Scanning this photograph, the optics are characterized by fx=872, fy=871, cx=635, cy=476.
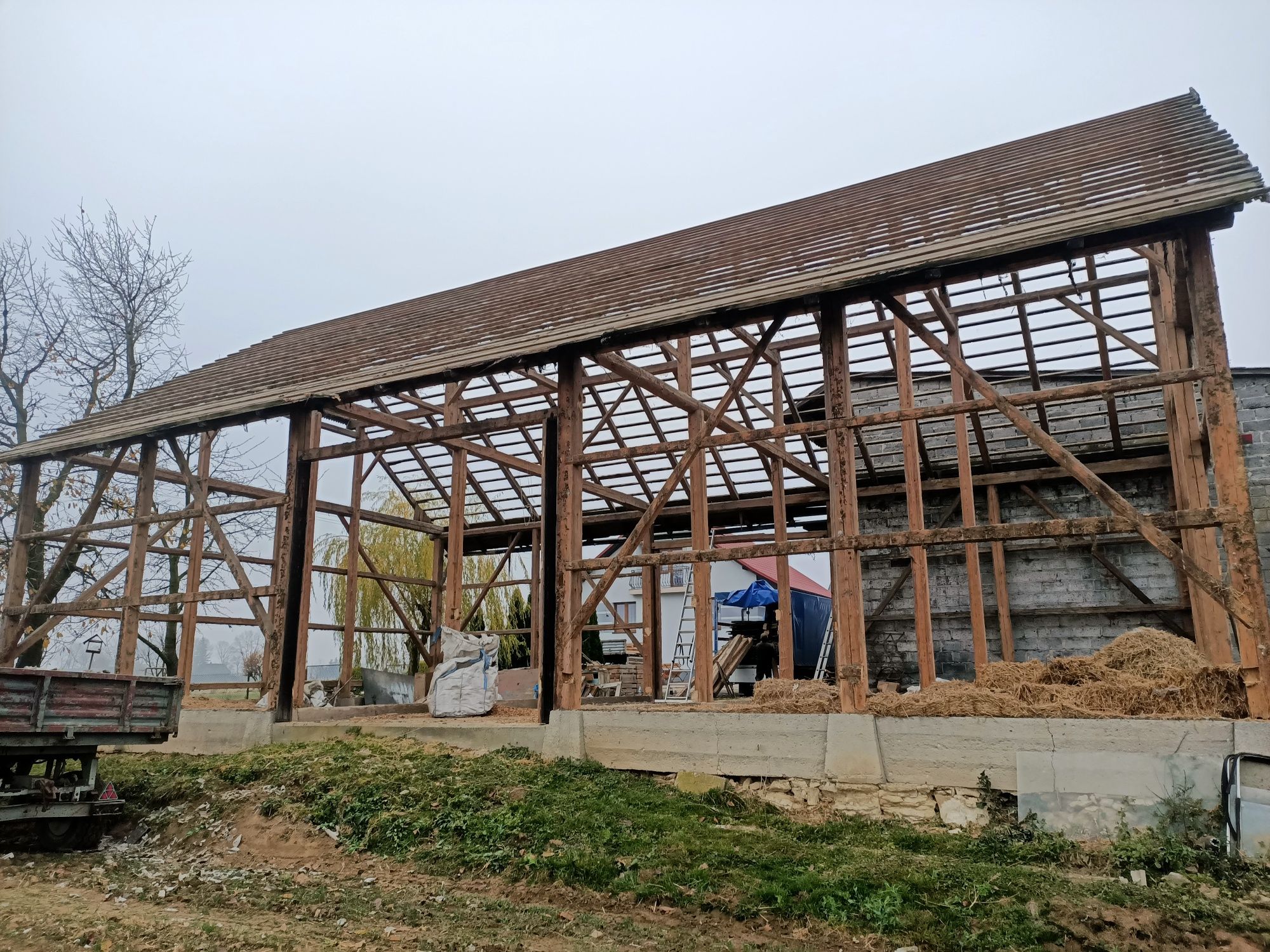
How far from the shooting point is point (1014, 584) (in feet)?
49.7

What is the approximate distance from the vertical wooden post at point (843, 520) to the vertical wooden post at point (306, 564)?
7355 millimetres

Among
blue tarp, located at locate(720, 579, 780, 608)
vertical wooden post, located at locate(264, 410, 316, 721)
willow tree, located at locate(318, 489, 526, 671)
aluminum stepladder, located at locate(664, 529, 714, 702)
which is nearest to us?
vertical wooden post, located at locate(264, 410, 316, 721)

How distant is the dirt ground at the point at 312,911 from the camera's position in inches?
210

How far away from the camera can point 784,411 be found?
13.9 meters

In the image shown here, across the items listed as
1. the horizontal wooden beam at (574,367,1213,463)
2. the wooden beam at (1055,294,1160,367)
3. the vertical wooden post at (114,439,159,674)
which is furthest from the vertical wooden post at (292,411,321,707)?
the wooden beam at (1055,294,1160,367)

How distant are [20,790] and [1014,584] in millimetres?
14205

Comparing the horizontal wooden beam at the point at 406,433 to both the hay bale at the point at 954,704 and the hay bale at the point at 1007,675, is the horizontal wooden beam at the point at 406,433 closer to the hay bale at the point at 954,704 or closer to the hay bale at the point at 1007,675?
the hay bale at the point at 954,704

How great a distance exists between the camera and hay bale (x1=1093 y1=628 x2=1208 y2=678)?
25.9ft

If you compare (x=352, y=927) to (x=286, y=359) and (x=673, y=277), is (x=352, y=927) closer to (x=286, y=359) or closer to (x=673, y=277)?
(x=673, y=277)

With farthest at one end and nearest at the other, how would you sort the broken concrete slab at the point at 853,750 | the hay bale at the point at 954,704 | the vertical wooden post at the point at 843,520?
the vertical wooden post at the point at 843,520
the broken concrete slab at the point at 853,750
the hay bale at the point at 954,704

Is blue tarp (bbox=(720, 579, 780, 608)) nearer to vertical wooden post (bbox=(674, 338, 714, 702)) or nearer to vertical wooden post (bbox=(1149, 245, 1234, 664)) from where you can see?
vertical wooden post (bbox=(674, 338, 714, 702))

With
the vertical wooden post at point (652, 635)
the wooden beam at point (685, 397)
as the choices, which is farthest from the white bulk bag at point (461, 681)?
the wooden beam at point (685, 397)

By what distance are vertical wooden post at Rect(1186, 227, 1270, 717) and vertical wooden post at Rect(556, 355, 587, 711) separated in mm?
6234

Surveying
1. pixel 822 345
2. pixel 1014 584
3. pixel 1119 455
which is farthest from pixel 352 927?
pixel 1119 455
